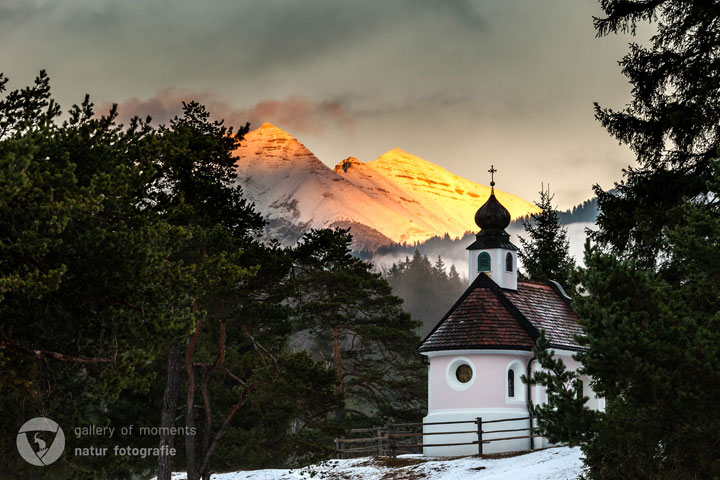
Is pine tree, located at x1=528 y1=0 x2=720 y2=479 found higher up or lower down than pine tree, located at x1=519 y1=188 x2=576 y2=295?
lower down

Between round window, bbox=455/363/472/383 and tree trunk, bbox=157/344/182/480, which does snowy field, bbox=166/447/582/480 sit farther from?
tree trunk, bbox=157/344/182/480

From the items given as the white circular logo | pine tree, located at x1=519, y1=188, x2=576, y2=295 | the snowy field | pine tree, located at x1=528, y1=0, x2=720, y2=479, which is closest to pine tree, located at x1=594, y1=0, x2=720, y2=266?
pine tree, located at x1=528, y1=0, x2=720, y2=479

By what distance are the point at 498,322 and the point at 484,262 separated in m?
3.79

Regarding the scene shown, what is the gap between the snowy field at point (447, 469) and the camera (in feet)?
76.6

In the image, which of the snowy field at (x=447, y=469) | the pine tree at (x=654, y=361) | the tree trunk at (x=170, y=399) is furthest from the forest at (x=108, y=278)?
the pine tree at (x=654, y=361)

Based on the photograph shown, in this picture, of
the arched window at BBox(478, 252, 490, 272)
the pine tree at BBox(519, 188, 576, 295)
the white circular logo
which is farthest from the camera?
the pine tree at BBox(519, 188, 576, 295)

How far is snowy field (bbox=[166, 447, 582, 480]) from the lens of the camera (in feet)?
76.6

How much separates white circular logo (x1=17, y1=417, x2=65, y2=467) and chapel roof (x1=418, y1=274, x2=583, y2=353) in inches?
704

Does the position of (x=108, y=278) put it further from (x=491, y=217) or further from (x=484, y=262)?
(x=491, y=217)

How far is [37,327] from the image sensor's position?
14453 millimetres

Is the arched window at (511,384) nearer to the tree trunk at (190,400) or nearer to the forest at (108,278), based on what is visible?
the forest at (108,278)

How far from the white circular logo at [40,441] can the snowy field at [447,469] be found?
10.5 metres

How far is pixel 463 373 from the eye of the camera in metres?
33.2

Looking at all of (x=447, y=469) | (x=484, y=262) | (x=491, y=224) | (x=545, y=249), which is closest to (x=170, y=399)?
(x=447, y=469)
